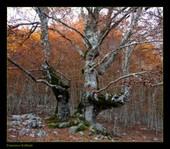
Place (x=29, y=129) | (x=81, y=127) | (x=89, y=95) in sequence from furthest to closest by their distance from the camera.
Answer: (x=89, y=95) → (x=81, y=127) → (x=29, y=129)

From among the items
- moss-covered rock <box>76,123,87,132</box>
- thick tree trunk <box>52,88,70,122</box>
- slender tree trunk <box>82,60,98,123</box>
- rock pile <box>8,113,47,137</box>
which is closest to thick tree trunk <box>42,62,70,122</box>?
thick tree trunk <box>52,88,70,122</box>

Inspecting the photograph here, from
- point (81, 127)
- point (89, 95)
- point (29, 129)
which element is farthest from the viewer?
point (89, 95)

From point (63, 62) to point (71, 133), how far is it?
9464mm

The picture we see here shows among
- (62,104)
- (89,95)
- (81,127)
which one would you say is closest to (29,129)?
(81,127)

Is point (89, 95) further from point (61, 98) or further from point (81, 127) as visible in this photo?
point (81, 127)

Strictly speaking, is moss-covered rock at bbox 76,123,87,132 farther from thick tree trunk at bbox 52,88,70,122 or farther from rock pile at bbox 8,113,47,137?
rock pile at bbox 8,113,47,137

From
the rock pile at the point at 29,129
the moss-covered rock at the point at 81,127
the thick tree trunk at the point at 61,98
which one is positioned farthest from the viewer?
the thick tree trunk at the point at 61,98

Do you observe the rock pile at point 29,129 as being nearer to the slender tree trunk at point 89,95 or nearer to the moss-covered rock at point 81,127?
the moss-covered rock at point 81,127

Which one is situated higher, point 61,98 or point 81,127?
point 61,98

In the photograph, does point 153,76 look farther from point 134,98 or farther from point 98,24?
point 134,98

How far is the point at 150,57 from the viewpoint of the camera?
14938mm

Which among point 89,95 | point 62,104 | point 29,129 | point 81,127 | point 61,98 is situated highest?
point 89,95

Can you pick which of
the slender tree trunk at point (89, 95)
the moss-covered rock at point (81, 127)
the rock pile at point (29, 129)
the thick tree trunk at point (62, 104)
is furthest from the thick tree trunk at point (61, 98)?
the rock pile at point (29, 129)

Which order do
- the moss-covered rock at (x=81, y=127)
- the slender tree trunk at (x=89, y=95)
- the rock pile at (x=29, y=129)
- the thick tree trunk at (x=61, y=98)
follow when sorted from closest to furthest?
the rock pile at (x=29, y=129) → the moss-covered rock at (x=81, y=127) → the slender tree trunk at (x=89, y=95) → the thick tree trunk at (x=61, y=98)
